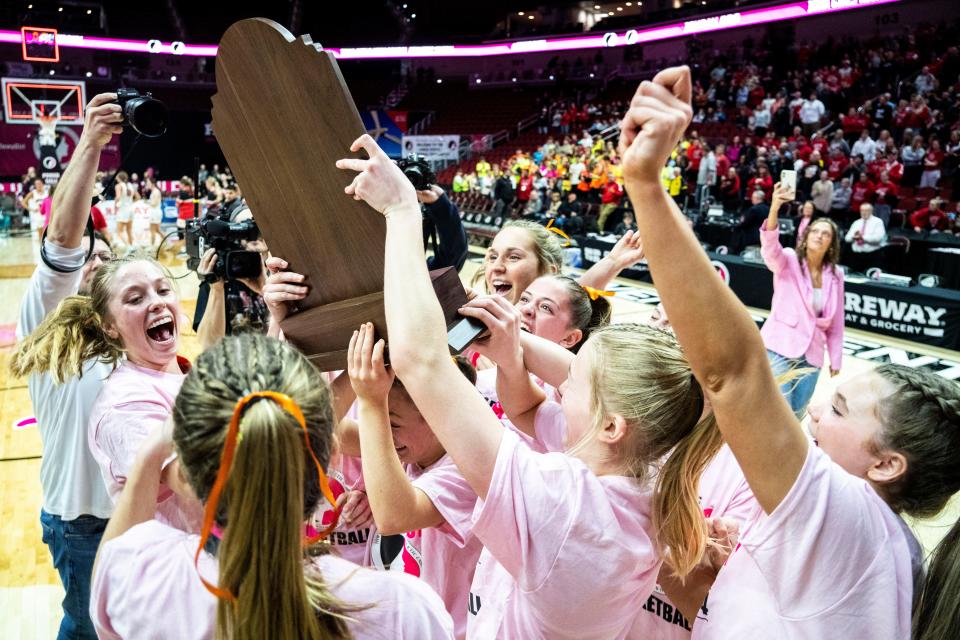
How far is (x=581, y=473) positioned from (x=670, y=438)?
25 cm

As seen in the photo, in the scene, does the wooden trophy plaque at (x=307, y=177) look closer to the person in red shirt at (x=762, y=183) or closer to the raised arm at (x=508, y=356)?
the raised arm at (x=508, y=356)

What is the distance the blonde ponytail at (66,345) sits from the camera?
80.7 inches

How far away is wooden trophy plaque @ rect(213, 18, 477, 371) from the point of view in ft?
4.10

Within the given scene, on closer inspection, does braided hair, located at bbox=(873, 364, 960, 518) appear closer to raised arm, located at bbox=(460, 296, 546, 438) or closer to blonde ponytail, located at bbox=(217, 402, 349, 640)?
raised arm, located at bbox=(460, 296, 546, 438)

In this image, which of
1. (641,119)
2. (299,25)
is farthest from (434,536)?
(299,25)

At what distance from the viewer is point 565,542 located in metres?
1.16

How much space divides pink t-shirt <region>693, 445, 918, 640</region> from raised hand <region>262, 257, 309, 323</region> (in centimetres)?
94

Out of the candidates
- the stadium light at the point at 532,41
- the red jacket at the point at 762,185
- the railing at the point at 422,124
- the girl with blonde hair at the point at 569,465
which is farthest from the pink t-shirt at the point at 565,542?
the railing at the point at 422,124

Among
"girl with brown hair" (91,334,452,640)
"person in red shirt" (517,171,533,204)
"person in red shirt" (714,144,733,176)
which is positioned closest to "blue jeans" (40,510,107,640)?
"girl with brown hair" (91,334,452,640)

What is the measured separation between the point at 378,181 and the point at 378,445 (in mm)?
440

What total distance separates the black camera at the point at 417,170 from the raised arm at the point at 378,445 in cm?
72

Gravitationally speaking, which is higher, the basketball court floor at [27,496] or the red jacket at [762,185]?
the red jacket at [762,185]

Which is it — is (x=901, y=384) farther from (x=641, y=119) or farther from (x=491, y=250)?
(x=491, y=250)

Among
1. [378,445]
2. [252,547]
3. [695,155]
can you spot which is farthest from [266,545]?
[695,155]
